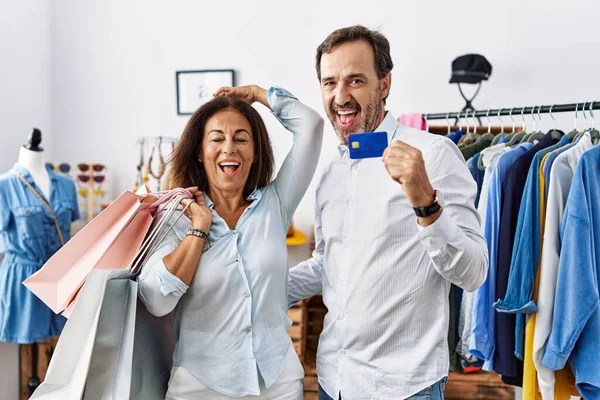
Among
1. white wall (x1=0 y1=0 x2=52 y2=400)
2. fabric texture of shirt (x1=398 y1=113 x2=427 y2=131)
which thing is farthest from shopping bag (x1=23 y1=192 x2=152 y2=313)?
white wall (x1=0 y1=0 x2=52 y2=400)

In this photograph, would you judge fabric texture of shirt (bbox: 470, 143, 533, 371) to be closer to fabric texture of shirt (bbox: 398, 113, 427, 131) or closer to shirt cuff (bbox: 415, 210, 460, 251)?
fabric texture of shirt (bbox: 398, 113, 427, 131)

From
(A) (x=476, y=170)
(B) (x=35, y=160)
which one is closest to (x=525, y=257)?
(A) (x=476, y=170)

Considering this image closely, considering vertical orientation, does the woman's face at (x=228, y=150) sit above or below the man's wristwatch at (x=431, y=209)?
above

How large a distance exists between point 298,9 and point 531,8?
143cm

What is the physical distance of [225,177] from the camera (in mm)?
1645

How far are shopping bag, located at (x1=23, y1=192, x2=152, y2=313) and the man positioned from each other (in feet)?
1.65

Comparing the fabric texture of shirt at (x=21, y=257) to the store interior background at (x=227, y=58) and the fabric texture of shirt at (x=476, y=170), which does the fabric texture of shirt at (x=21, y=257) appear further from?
the fabric texture of shirt at (x=476, y=170)

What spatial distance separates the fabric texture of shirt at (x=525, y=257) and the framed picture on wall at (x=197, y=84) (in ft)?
8.13

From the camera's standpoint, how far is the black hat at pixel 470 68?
3.46 m

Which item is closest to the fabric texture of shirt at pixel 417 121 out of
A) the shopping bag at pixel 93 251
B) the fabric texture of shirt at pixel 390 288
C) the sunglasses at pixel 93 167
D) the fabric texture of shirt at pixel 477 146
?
the fabric texture of shirt at pixel 477 146

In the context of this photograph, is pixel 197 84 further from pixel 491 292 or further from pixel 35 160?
pixel 491 292

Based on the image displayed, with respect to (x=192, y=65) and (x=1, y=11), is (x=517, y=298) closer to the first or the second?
(x=192, y=65)

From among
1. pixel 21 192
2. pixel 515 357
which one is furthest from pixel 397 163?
pixel 21 192

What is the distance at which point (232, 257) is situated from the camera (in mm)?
1588
